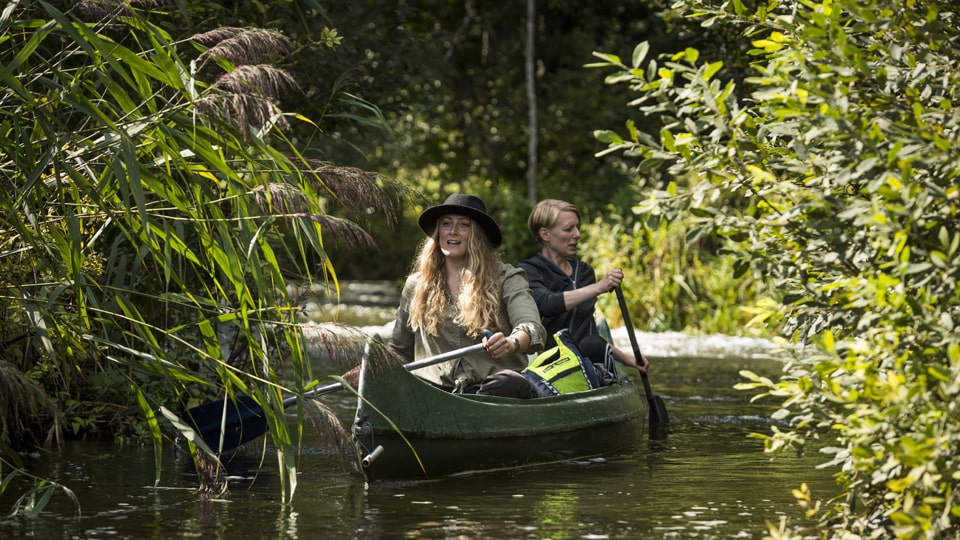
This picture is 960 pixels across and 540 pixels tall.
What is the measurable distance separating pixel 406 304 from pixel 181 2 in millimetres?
2380

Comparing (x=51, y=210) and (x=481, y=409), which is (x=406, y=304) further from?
(x=51, y=210)

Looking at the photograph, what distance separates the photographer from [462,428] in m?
6.53

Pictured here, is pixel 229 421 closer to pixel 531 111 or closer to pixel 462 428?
pixel 462 428

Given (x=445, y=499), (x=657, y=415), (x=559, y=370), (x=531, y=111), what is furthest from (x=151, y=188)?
(x=531, y=111)

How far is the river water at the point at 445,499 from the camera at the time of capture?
17.3ft

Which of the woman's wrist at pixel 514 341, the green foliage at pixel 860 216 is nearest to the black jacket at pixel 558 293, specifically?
the woman's wrist at pixel 514 341

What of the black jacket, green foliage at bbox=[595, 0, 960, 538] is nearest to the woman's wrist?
the black jacket

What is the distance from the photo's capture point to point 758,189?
4.39 m

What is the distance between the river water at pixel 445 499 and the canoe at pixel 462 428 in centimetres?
9

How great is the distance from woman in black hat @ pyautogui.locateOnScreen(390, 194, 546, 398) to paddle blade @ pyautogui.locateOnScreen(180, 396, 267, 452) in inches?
35.6

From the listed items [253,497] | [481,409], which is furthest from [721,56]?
[253,497]

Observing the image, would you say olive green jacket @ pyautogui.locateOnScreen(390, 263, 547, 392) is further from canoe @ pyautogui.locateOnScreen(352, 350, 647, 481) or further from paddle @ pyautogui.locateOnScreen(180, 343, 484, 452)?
canoe @ pyautogui.locateOnScreen(352, 350, 647, 481)

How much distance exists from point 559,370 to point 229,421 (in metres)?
1.84

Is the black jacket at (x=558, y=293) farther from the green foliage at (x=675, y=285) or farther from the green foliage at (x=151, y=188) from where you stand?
the green foliage at (x=675, y=285)
